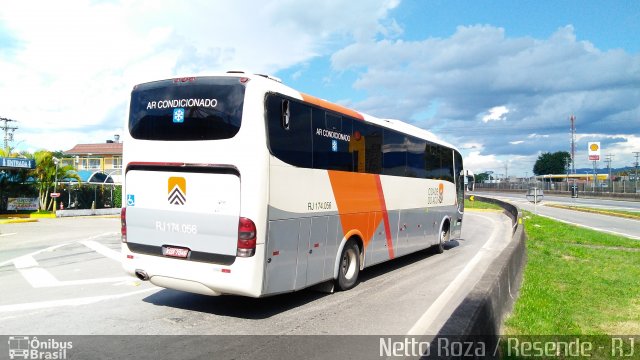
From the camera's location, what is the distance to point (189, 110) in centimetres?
727

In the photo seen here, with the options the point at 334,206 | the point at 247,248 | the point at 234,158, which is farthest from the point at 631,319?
the point at 234,158

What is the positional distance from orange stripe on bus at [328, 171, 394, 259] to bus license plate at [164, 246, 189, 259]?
2819 millimetres

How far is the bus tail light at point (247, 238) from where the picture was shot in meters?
6.76

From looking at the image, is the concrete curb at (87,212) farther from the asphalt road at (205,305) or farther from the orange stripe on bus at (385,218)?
the orange stripe on bus at (385,218)

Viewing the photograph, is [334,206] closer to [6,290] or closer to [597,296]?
[597,296]

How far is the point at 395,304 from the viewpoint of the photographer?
8297 mm

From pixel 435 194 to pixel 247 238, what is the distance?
29.2 feet

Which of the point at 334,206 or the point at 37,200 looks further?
the point at 37,200

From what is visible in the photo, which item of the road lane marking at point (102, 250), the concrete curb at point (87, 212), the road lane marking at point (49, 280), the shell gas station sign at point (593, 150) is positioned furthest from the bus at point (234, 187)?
the shell gas station sign at point (593, 150)

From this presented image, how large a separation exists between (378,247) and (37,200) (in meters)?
31.7

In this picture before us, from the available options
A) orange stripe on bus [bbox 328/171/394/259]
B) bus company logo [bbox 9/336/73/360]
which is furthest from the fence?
bus company logo [bbox 9/336/73/360]

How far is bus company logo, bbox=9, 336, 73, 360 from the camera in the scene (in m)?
5.49

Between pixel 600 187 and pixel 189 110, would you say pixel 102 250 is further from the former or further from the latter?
pixel 600 187

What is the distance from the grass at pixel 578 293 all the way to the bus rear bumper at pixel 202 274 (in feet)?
11.3
